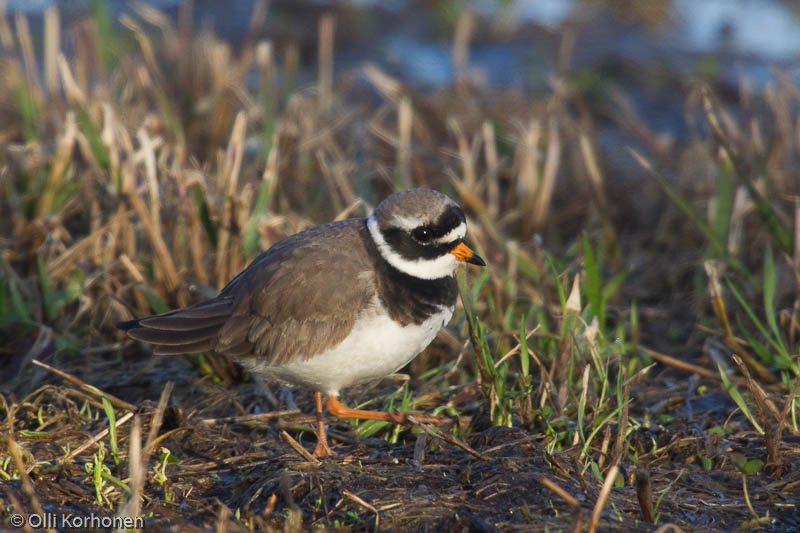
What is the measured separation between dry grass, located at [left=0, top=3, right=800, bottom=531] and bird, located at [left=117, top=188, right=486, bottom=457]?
24 centimetres

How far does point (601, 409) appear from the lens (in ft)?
14.0

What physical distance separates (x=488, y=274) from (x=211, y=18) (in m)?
7.89

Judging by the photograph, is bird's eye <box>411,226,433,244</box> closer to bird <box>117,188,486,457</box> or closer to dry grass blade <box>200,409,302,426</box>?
bird <box>117,188,486,457</box>

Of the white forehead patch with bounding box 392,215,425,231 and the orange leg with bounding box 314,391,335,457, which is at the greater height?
the white forehead patch with bounding box 392,215,425,231

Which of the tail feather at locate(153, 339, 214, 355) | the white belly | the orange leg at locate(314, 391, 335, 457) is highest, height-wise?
the white belly

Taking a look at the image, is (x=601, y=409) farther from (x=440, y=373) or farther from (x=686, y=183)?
(x=686, y=183)

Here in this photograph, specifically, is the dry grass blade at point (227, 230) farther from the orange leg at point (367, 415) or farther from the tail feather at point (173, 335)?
the orange leg at point (367, 415)

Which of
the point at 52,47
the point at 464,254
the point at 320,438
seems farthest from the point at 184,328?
the point at 52,47

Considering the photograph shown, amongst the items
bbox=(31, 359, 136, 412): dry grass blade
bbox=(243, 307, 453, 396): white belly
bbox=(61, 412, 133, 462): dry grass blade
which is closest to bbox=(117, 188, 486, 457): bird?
bbox=(243, 307, 453, 396): white belly

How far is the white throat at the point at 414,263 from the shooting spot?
4.35m

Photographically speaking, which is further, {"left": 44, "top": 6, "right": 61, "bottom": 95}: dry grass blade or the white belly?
{"left": 44, "top": 6, "right": 61, "bottom": 95}: dry grass blade

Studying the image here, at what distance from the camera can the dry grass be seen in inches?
148

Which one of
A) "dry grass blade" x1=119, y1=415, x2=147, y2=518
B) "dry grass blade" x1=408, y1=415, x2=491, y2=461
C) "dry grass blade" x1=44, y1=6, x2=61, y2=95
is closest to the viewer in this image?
"dry grass blade" x1=119, y1=415, x2=147, y2=518

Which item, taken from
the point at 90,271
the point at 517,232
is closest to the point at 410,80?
the point at 517,232
